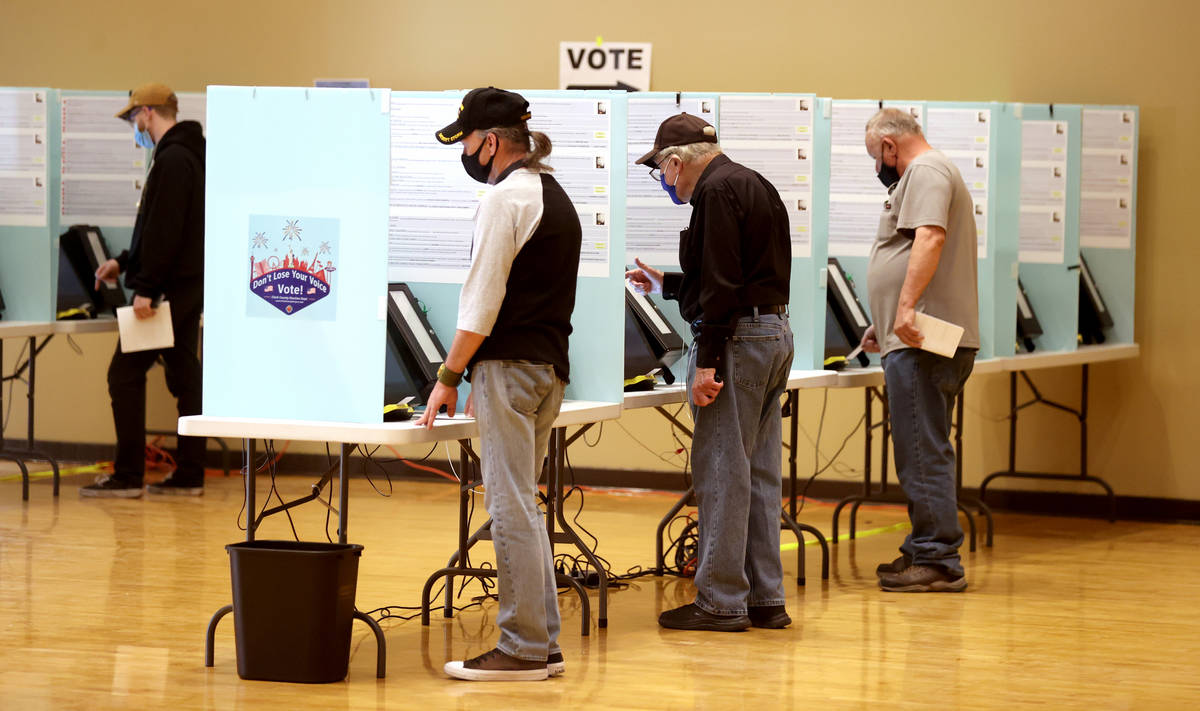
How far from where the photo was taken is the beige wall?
671cm

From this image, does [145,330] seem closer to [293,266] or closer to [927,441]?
[293,266]

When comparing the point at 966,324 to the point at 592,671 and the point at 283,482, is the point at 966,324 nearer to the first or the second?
the point at 592,671

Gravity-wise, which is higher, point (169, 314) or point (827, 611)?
point (169, 314)

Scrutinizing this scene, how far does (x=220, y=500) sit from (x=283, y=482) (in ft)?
2.64

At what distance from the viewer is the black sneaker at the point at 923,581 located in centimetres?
512

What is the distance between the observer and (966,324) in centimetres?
505

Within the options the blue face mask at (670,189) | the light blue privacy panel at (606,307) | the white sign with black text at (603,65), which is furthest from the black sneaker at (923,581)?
the white sign with black text at (603,65)

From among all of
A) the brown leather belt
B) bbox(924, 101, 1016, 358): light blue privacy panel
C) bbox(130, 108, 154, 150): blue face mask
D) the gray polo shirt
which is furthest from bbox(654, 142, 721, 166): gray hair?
bbox(130, 108, 154, 150): blue face mask

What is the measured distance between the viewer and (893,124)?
5.11 meters

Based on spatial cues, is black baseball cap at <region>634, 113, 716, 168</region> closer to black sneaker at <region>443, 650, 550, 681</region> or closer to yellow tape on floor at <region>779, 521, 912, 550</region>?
black sneaker at <region>443, 650, 550, 681</region>

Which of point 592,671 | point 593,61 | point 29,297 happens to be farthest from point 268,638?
point 593,61

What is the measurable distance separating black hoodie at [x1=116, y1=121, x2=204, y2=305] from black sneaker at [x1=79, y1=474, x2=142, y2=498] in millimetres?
886

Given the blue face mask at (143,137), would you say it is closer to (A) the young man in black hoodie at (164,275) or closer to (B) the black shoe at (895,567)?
(A) the young man in black hoodie at (164,275)

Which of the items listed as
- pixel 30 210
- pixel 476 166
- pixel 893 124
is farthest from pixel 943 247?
pixel 30 210
